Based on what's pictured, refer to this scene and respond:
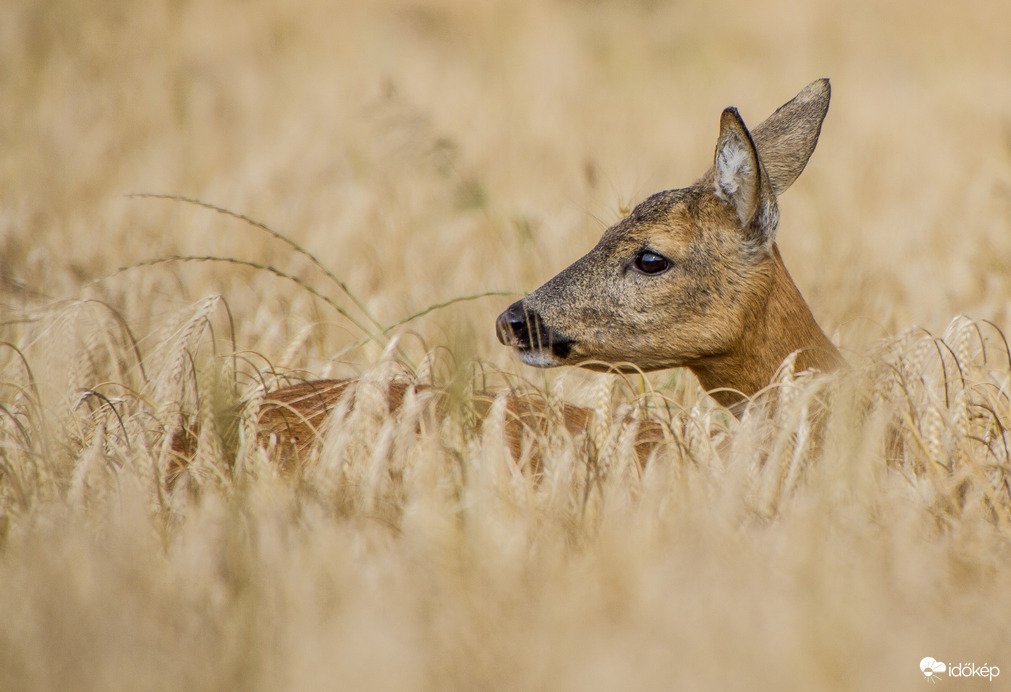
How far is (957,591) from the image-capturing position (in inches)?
86.7

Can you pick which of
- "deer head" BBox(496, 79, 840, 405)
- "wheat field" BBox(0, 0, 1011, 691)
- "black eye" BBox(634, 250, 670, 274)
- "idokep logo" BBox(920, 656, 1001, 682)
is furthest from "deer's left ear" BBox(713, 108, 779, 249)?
"idokep logo" BBox(920, 656, 1001, 682)

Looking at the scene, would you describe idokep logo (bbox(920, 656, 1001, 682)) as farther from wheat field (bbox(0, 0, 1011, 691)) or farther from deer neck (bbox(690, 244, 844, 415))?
deer neck (bbox(690, 244, 844, 415))

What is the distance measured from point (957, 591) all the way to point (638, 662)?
31.3 inches

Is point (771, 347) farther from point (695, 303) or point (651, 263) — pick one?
point (651, 263)

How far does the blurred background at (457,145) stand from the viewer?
17.9ft

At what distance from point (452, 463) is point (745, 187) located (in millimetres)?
1380

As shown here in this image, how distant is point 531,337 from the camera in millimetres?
3502

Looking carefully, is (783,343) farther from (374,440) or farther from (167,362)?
(167,362)

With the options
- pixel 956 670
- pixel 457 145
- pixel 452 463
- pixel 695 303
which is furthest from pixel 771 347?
pixel 457 145

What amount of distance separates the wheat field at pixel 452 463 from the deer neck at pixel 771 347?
0.37ft

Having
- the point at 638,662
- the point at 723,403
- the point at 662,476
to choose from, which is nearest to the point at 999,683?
the point at 638,662

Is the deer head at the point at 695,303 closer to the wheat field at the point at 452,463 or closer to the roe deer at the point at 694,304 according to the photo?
the roe deer at the point at 694,304

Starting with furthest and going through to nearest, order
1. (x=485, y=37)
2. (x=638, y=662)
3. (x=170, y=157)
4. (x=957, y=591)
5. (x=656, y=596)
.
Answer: (x=485, y=37), (x=170, y=157), (x=957, y=591), (x=656, y=596), (x=638, y=662)

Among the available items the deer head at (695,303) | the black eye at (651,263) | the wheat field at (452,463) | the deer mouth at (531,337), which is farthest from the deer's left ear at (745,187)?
the deer mouth at (531,337)
